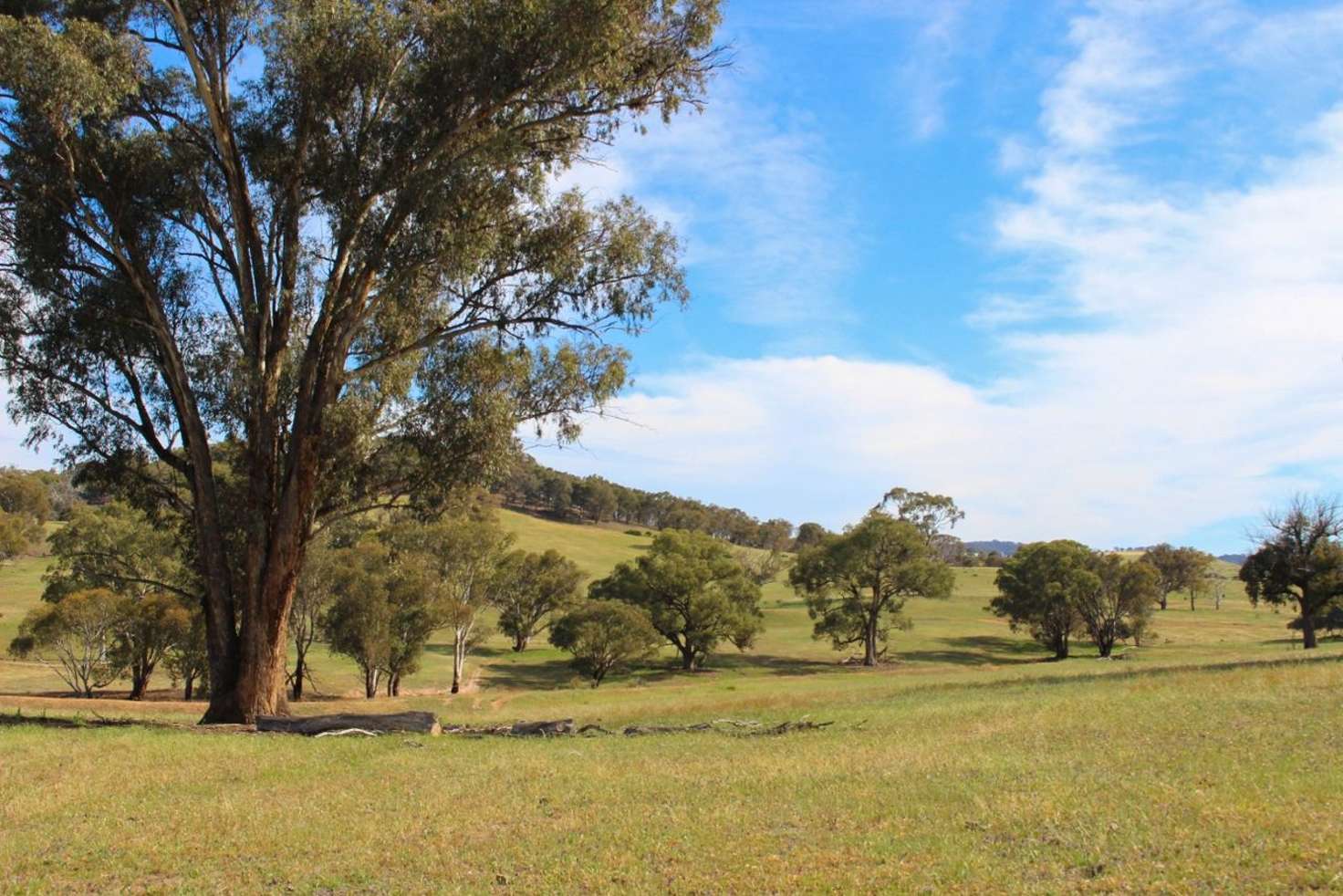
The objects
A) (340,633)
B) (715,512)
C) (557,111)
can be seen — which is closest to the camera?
(557,111)

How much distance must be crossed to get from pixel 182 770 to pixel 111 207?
12.3m

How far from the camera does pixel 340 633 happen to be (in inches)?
1721

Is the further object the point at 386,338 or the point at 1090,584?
the point at 1090,584

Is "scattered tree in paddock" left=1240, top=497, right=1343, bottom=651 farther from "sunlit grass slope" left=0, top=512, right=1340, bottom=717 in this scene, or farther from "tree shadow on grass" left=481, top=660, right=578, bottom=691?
"tree shadow on grass" left=481, top=660, right=578, bottom=691

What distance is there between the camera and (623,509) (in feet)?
512

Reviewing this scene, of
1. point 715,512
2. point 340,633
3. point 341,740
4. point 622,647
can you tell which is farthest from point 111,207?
point 715,512

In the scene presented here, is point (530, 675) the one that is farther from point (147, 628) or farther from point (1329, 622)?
point (1329, 622)

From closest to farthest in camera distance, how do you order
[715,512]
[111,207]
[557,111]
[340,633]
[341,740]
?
[341,740], [111,207], [557,111], [340,633], [715,512]

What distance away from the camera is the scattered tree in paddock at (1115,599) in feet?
212

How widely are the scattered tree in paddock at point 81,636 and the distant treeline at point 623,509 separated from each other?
327 feet

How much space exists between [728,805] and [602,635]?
45.1 meters

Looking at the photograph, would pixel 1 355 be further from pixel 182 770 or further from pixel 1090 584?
pixel 1090 584

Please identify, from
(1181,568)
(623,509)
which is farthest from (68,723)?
(623,509)

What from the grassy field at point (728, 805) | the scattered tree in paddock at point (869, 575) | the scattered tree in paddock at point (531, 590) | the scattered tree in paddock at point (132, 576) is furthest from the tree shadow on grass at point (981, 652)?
the grassy field at point (728, 805)
